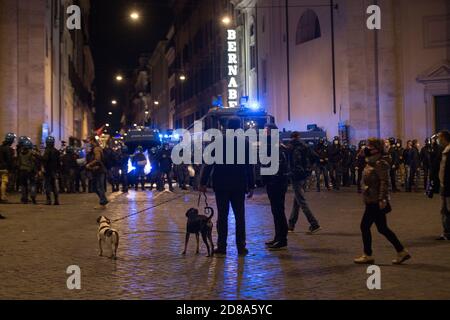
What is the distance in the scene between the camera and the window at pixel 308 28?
3453 centimetres

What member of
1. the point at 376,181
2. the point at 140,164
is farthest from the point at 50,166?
the point at 376,181

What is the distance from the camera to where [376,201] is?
902 cm

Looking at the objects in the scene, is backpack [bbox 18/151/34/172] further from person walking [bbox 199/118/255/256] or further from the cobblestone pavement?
person walking [bbox 199/118/255/256]

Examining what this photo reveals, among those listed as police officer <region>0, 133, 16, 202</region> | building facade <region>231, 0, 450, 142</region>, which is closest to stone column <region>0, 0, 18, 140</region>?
police officer <region>0, 133, 16, 202</region>

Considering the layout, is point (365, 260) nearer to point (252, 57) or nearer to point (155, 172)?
point (155, 172)

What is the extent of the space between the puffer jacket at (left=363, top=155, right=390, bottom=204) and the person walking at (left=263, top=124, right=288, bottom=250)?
6.15ft

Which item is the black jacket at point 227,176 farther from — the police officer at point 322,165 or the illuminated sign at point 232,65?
the illuminated sign at point 232,65

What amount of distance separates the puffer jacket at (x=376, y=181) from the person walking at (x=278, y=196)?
73.9 inches

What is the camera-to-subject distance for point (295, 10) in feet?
118

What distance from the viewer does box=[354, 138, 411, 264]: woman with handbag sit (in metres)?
8.96
